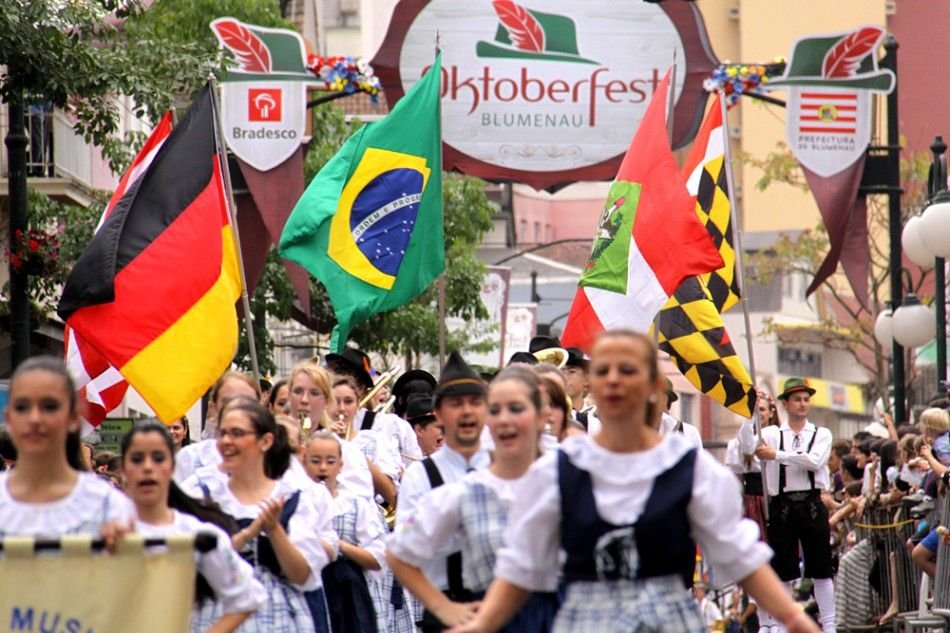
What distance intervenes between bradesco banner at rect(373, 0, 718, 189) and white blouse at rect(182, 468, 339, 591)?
15.0 meters

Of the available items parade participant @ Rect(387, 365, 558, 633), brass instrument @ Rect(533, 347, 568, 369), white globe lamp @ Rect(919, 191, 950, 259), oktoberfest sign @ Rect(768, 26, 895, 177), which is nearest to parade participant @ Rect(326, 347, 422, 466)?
brass instrument @ Rect(533, 347, 568, 369)

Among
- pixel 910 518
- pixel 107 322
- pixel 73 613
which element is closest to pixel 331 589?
pixel 107 322

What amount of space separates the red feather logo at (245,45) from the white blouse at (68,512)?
1614 cm

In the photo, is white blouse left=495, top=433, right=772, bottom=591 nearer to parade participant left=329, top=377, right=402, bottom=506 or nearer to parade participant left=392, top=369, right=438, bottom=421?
parade participant left=329, top=377, right=402, bottom=506

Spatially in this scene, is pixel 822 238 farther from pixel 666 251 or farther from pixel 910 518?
pixel 666 251

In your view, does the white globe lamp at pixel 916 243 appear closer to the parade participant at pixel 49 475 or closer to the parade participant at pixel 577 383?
the parade participant at pixel 577 383

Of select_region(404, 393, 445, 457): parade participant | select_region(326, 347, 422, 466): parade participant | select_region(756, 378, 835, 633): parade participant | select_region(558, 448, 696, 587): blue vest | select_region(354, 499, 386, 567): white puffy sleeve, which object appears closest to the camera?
select_region(558, 448, 696, 587): blue vest

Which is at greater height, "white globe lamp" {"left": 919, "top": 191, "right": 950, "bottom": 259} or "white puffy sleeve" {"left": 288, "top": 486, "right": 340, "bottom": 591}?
"white globe lamp" {"left": 919, "top": 191, "right": 950, "bottom": 259}

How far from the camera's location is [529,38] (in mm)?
24156

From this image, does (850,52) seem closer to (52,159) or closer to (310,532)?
(52,159)

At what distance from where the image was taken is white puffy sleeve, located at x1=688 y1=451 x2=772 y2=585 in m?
6.88

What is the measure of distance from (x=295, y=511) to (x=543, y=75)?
15794mm

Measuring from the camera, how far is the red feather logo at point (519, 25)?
24078 mm

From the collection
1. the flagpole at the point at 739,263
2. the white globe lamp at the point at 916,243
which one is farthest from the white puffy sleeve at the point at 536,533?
→ the white globe lamp at the point at 916,243
